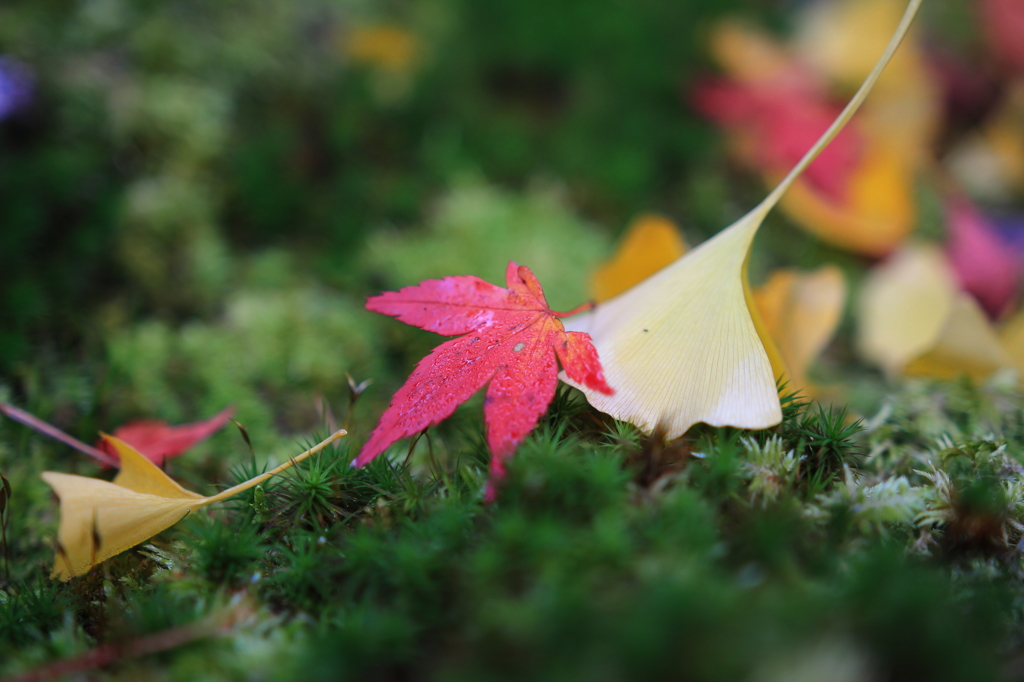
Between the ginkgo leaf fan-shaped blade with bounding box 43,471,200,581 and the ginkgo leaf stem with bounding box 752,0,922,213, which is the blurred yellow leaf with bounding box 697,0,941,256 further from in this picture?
the ginkgo leaf fan-shaped blade with bounding box 43,471,200,581

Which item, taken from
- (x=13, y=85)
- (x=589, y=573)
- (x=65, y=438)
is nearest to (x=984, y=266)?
(x=589, y=573)

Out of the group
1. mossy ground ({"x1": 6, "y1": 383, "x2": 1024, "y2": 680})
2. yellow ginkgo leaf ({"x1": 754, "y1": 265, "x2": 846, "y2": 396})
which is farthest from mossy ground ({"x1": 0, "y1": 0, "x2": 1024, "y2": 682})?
yellow ginkgo leaf ({"x1": 754, "y1": 265, "x2": 846, "y2": 396})

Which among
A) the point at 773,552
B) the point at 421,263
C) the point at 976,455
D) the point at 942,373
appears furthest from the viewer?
the point at 421,263

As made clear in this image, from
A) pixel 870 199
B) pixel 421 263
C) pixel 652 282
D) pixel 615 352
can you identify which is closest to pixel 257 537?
pixel 615 352

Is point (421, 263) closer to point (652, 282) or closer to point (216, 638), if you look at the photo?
point (652, 282)

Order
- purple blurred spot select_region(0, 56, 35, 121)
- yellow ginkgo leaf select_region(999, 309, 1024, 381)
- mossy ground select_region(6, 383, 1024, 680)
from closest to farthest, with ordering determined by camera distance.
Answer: mossy ground select_region(6, 383, 1024, 680) → yellow ginkgo leaf select_region(999, 309, 1024, 381) → purple blurred spot select_region(0, 56, 35, 121)

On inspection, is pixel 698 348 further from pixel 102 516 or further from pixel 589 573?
pixel 102 516

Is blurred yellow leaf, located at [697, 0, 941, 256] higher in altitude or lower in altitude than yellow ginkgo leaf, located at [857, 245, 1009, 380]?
higher

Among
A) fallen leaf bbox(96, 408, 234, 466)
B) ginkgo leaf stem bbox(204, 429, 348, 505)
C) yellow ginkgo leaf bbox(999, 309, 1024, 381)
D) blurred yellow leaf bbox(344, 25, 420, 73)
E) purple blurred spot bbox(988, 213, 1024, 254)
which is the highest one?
blurred yellow leaf bbox(344, 25, 420, 73)

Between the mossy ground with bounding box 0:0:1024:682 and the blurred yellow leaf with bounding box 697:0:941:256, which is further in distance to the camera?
the blurred yellow leaf with bounding box 697:0:941:256
